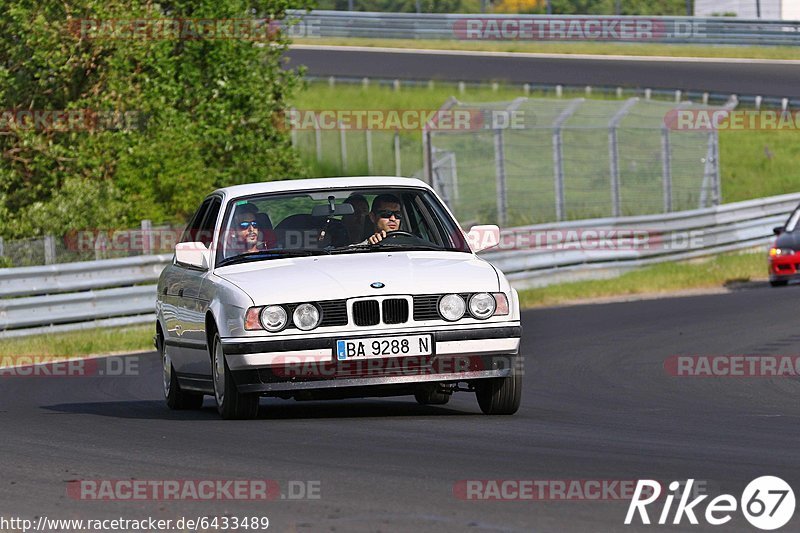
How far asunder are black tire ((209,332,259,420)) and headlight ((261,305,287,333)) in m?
0.40

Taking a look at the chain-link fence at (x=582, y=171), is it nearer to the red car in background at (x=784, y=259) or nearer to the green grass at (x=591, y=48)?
the red car in background at (x=784, y=259)

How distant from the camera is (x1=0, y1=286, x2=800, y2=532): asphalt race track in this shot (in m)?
6.38

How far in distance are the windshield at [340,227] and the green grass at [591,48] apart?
3941 cm

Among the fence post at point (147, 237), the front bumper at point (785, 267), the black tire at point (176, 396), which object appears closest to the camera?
the black tire at point (176, 396)

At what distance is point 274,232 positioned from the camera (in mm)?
10422

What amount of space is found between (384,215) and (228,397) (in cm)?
165

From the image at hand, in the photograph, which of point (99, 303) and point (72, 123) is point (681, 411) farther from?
point (72, 123)

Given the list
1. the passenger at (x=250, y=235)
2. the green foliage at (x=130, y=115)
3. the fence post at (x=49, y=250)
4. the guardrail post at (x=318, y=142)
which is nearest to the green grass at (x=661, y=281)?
the green foliage at (x=130, y=115)

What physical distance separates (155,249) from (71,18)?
18.1ft

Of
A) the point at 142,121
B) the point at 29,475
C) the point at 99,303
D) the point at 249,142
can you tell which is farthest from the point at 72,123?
the point at 29,475

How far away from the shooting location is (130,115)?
2634 cm

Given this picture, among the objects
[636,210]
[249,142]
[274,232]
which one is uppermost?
[274,232]

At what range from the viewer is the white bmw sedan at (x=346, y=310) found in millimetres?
9250

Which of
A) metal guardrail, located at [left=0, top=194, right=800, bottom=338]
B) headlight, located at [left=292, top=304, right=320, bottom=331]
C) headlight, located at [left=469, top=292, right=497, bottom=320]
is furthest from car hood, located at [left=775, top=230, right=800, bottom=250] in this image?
headlight, located at [left=292, top=304, right=320, bottom=331]
